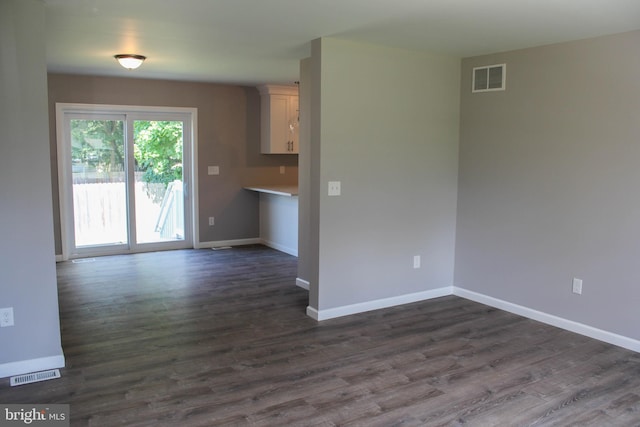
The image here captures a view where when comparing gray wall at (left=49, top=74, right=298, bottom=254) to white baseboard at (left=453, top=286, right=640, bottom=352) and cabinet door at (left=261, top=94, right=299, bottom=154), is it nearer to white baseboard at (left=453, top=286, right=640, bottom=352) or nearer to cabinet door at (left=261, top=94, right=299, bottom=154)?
cabinet door at (left=261, top=94, right=299, bottom=154)

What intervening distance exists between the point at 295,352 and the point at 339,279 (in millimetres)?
933

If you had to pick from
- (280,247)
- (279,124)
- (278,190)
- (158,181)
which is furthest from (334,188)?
(158,181)

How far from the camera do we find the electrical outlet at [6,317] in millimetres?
3150

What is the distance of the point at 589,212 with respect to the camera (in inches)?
156

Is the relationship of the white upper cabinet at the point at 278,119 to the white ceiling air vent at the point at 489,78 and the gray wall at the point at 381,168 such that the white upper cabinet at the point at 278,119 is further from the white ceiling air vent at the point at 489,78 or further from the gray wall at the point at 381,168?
the white ceiling air vent at the point at 489,78

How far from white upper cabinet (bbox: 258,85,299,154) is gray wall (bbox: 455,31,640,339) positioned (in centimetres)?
322

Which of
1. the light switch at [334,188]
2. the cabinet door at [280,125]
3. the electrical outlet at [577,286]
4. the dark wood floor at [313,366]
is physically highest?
the cabinet door at [280,125]

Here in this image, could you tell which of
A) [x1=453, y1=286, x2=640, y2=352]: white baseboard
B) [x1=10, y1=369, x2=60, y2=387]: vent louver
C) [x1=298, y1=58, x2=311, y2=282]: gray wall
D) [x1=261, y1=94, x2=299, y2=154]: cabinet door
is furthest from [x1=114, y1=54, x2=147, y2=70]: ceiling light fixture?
[x1=453, y1=286, x2=640, y2=352]: white baseboard

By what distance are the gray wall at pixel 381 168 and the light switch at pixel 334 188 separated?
0.17ft

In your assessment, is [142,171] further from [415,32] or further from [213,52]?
[415,32]

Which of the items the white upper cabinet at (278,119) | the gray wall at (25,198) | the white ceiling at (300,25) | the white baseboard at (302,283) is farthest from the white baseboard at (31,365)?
the white upper cabinet at (278,119)

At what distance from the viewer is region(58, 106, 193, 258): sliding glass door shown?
21.6ft

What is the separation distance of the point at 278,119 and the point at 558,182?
14.3ft

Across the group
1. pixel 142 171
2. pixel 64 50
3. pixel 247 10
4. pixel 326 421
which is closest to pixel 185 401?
pixel 326 421
